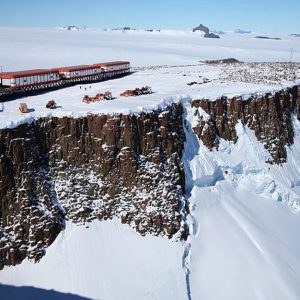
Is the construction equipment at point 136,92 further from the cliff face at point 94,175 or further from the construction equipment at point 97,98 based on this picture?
the cliff face at point 94,175

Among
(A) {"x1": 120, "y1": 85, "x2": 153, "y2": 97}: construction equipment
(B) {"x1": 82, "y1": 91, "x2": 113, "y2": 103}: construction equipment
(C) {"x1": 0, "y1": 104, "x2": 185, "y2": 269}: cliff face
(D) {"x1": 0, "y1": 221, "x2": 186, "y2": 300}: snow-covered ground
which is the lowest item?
(D) {"x1": 0, "y1": 221, "x2": 186, "y2": 300}: snow-covered ground

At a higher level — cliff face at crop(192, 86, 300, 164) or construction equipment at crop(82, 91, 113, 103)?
construction equipment at crop(82, 91, 113, 103)

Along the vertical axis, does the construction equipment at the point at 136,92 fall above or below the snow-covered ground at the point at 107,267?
above

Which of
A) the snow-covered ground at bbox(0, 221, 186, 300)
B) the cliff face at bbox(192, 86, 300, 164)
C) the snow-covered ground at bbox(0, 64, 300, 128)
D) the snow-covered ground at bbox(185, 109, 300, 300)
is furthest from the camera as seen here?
the cliff face at bbox(192, 86, 300, 164)

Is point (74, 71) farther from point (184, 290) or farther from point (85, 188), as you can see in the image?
point (184, 290)

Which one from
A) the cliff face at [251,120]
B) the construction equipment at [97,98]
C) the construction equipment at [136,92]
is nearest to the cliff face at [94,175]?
the construction equipment at [97,98]

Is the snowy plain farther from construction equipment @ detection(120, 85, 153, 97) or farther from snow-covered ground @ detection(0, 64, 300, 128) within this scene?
construction equipment @ detection(120, 85, 153, 97)

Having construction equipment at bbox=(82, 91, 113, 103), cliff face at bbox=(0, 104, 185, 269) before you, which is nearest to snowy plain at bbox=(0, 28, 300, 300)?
construction equipment at bbox=(82, 91, 113, 103)

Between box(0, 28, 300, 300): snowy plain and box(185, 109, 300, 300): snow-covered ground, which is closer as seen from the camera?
box(0, 28, 300, 300): snowy plain
